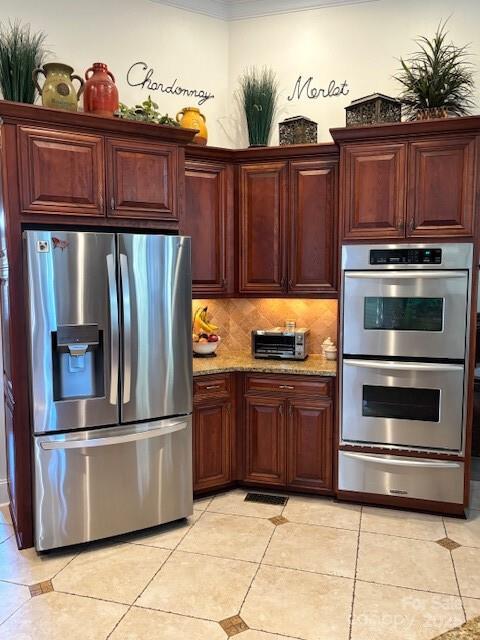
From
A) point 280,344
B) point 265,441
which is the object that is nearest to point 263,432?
point 265,441

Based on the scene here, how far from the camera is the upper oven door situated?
3.20 metres

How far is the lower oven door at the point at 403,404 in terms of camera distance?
3264mm

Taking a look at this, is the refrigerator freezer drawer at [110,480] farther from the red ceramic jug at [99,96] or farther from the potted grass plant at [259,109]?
the potted grass plant at [259,109]

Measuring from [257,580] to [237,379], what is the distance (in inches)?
54.4

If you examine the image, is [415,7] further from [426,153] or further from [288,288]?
[288,288]

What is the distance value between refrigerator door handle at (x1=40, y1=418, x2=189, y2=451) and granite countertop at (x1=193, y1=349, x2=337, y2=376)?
0.41m

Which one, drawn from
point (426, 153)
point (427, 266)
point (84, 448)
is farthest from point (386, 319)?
point (84, 448)

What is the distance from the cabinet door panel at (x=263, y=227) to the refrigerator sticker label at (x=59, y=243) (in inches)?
57.5

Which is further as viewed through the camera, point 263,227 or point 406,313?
point 263,227

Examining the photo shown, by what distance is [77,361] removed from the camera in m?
2.90

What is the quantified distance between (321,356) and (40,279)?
2.15 metres

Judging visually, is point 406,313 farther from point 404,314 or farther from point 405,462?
point 405,462

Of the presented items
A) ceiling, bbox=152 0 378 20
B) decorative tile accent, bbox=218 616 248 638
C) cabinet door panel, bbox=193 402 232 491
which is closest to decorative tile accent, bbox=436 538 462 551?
decorative tile accent, bbox=218 616 248 638

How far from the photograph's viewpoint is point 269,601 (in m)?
2.49
